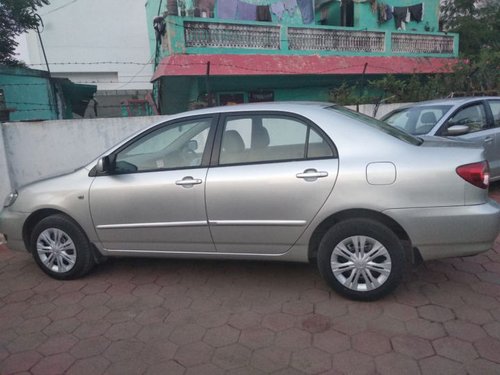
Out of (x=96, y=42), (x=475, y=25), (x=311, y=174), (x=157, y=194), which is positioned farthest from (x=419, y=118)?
(x=96, y=42)

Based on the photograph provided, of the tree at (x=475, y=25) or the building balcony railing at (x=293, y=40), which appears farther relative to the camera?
the tree at (x=475, y=25)

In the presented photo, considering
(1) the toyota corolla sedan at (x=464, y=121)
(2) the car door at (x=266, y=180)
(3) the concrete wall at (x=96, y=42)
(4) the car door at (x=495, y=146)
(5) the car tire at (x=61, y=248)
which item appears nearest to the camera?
(2) the car door at (x=266, y=180)

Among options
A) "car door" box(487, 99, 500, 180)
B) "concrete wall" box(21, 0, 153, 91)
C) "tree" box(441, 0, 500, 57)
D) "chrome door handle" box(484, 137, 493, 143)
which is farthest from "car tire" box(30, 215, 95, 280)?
"concrete wall" box(21, 0, 153, 91)

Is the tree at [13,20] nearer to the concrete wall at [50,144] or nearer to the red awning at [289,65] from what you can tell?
the red awning at [289,65]

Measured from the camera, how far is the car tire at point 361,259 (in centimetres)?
289

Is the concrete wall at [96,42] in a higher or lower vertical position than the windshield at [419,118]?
higher

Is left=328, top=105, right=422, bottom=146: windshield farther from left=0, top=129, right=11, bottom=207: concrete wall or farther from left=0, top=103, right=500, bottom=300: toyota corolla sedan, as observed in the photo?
left=0, top=129, right=11, bottom=207: concrete wall

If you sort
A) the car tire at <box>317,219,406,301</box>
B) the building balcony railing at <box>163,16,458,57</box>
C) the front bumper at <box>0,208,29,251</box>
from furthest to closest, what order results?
the building balcony railing at <box>163,16,458,57</box>
the front bumper at <box>0,208,29,251</box>
the car tire at <box>317,219,406,301</box>

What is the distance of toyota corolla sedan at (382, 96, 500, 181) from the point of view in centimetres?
531

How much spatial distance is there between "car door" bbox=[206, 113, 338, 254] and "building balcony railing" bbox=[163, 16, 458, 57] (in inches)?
292

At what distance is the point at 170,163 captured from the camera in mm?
3426

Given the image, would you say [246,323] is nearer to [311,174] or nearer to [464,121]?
[311,174]

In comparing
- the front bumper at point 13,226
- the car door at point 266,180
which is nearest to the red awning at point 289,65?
the front bumper at point 13,226

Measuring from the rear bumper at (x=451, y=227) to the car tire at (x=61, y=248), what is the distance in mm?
2651
